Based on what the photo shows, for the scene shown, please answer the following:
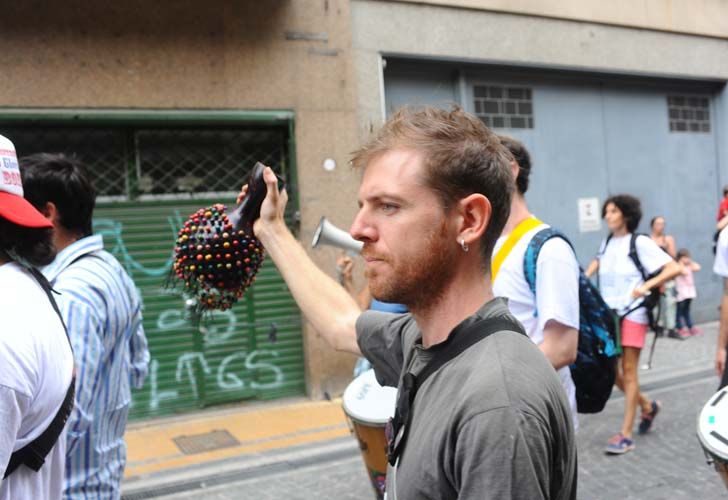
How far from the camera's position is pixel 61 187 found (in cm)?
262

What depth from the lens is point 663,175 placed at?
37.5 feet

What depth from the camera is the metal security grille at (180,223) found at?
23.5 ft

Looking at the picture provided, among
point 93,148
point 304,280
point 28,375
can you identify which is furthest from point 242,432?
point 28,375

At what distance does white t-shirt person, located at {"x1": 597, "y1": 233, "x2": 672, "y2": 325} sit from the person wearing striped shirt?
4.60 metres

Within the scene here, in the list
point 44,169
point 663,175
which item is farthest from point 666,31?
point 44,169

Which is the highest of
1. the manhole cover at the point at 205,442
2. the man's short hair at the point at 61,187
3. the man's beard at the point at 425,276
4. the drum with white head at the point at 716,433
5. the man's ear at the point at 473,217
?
the man's short hair at the point at 61,187

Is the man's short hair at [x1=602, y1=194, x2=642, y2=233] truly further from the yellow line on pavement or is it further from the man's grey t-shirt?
the man's grey t-shirt

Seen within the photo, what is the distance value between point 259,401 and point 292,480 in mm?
2358

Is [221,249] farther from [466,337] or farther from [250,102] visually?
[250,102]

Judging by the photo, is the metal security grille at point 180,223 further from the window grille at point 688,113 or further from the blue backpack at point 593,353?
the window grille at point 688,113

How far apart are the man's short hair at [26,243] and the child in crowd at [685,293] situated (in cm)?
1017

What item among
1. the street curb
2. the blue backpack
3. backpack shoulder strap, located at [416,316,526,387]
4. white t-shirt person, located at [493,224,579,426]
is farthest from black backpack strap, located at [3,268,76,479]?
the street curb

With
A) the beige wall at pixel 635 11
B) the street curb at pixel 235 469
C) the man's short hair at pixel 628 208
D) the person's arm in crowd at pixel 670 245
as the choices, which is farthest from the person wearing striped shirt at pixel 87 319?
the person's arm in crowd at pixel 670 245

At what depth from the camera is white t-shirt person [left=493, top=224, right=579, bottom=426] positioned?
2881 mm
